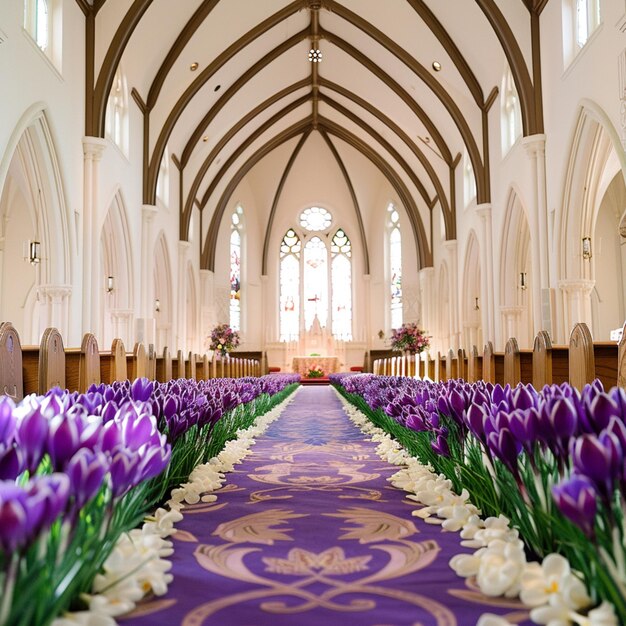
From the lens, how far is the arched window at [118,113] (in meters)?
12.8

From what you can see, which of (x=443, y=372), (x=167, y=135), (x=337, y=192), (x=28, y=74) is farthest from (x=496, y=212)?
(x=337, y=192)

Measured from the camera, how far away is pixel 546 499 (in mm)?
1232

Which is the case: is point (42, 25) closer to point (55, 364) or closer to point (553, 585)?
point (55, 364)

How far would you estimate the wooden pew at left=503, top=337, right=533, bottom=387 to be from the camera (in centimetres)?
643

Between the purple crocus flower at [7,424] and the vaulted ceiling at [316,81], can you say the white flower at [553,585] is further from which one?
the vaulted ceiling at [316,81]

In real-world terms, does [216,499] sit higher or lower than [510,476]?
lower

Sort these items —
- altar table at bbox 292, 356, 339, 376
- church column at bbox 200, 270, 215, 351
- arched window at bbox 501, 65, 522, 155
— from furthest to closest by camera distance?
altar table at bbox 292, 356, 339, 376
church column at bbox 200, 270, 215, 351
arched window at bbox 501, 65, 522, 155

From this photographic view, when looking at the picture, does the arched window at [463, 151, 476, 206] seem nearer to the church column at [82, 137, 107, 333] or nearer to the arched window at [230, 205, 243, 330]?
the church column at [82, 137, 107, 333]

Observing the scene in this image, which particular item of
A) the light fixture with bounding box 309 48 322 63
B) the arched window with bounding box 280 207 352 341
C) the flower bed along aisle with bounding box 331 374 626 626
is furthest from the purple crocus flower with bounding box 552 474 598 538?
the arched window with bounding box 280 207 352 341

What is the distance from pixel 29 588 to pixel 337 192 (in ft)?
87.3

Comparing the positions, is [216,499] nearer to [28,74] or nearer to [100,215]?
[28,74]

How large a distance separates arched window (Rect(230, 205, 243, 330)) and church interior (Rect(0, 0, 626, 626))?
0.13 meters

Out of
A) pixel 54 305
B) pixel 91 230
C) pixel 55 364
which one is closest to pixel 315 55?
pixel 91 230

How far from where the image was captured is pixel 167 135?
15.2m
